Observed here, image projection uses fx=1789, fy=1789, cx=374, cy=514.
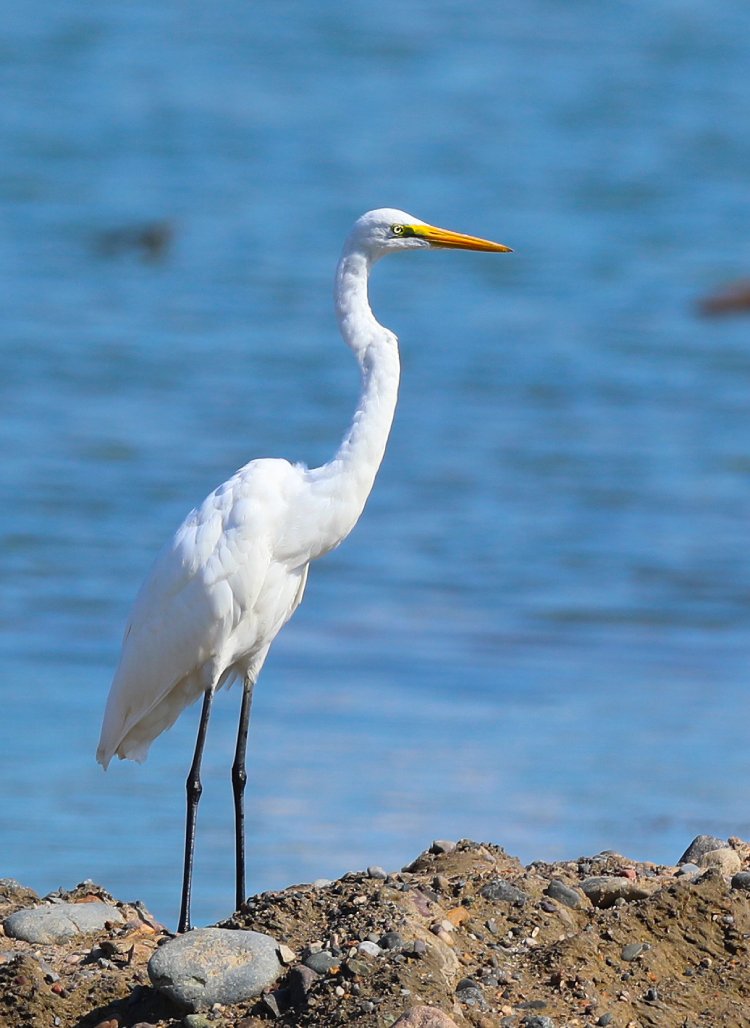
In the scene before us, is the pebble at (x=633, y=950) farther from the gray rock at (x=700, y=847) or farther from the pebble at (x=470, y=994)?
the gray rock at (x=700, y=847)

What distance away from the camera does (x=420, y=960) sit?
3.98 meters

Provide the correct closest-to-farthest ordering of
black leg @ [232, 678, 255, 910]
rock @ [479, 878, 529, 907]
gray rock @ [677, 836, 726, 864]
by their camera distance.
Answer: rock @ [479, 878, 529, 907] → gray rock @ [677, 836, 726, 864] → black leg @ [232, 678, 255, 910]

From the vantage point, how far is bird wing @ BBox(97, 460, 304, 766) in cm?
547

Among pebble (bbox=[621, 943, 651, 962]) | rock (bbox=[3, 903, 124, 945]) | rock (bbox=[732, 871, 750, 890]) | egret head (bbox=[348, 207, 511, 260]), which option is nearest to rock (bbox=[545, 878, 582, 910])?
pebble (bbox=[621, 943, 651, 962])

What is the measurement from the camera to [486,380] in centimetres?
1488

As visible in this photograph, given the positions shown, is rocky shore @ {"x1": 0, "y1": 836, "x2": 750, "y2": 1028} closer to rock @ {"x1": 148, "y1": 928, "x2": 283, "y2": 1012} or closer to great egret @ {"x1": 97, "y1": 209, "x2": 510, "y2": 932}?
rock @ {"x1": 148, "y1": 928, "x2": 283, "y2": 1012}

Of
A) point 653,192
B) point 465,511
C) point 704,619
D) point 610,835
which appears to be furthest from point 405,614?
point 653,192

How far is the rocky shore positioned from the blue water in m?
1.56

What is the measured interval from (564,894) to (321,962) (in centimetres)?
75

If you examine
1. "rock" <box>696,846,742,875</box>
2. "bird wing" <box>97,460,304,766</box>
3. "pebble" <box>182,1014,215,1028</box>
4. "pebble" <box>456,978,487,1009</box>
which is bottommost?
"pebble" <box>182,1014,215,1028</box>

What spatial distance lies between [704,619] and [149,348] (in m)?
7.39

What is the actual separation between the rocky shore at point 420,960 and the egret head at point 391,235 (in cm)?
196

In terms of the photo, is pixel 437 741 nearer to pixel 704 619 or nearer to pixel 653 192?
pixel 704 619

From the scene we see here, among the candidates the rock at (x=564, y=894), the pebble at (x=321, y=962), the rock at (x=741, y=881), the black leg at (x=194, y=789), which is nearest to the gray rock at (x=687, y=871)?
the rock at (x=741, y=881)
